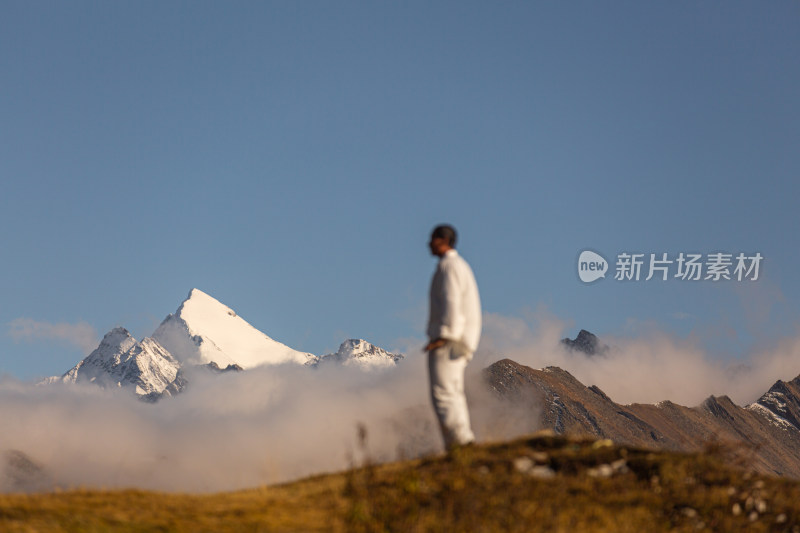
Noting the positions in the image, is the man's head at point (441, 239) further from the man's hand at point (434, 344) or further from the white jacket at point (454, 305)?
the man's hand at point (434, 344)

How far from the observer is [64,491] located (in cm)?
1356

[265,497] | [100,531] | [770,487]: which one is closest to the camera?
[100,531]

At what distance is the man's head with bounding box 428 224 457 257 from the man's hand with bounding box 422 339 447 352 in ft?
5.07

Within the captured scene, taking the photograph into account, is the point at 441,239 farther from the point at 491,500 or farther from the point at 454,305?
the point at 491,500

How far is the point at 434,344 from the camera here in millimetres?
14609

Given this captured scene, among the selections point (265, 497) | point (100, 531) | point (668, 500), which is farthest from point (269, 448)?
point (668, 500)

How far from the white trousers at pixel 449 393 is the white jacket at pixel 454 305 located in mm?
263

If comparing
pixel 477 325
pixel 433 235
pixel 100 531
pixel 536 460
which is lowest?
pixel 100 531

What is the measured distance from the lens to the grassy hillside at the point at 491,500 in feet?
38.2

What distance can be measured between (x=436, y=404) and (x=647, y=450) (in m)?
3.84

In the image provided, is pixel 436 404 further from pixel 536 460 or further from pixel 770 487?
pixel 770 487

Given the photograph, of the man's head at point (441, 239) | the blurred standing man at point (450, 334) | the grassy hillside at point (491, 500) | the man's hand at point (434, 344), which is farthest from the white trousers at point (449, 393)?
the man's head at point (441, 239)

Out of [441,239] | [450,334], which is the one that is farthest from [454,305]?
[441,239]

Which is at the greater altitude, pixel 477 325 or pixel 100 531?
pixel 477 325
